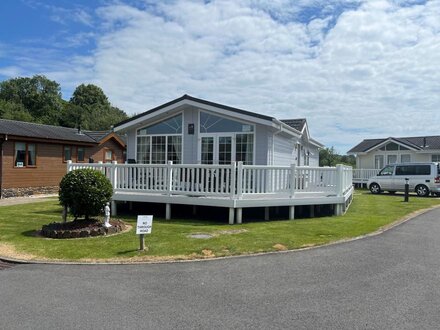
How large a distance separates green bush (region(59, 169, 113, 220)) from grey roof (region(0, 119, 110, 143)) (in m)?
12.5

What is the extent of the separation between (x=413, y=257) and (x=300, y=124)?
13.1 m

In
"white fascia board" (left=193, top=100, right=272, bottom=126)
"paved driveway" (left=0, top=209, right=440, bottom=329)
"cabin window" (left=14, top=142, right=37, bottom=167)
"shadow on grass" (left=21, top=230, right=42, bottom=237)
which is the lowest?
"paved driveway" (left=0, top=209, right=440, bottom=329)

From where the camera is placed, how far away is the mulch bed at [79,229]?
9305 mm

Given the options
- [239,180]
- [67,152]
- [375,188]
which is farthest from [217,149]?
Result: [375,188]

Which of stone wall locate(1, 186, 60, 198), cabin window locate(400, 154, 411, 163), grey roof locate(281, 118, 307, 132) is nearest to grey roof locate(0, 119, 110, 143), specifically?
stone wall locate(1, 186, 60, 198)

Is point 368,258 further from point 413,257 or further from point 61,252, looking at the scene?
point 61,252

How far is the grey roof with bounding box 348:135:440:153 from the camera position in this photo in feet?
112

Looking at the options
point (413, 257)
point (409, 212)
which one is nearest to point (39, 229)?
point (413, 257)

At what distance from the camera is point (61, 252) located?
784 cm

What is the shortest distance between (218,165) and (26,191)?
14.9 meters

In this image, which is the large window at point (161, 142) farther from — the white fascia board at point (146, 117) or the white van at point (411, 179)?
the white van at point (411, 179)

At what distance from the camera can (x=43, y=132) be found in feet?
78.9

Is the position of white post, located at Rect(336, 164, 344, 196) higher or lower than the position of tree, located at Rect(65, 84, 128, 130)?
lower

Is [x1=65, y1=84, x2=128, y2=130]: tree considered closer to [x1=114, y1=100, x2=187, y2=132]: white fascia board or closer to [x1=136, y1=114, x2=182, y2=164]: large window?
[x1=114, y1=100, x2=187, y2=132]: white fascia board
